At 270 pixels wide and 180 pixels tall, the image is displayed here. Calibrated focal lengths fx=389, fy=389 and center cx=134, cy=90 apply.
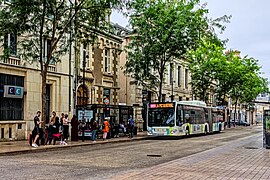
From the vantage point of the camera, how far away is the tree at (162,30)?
33000 mm

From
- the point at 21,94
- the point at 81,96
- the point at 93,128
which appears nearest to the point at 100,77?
the point at 81,96

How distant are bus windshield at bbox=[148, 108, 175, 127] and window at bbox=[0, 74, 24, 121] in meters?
10.9

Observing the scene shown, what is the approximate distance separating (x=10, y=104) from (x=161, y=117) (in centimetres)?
1243

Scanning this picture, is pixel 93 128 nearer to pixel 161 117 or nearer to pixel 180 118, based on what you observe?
pixel 161 117

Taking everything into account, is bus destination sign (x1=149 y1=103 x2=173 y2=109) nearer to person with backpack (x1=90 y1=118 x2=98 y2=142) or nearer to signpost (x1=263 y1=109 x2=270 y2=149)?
person with backpack (x1=90 y1=118 x2=98 y2=142)

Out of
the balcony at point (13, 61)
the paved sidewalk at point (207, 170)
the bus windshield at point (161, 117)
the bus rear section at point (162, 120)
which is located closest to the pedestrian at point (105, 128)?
the bus rear section at point (162, 120)

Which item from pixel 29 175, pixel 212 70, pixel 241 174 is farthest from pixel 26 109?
pixel 212 70

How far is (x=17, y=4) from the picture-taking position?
20.6 metres

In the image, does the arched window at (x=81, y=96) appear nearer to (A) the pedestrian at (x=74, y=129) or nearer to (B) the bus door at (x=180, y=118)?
(A) the pedestrian at (x=74, y=129)

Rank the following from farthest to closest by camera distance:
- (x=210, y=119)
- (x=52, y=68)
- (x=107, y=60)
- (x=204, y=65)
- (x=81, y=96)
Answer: (x=204, y=65), (x=210, y=119), (x=107, y=60), (x=81, y=96), (x=52, y=68)

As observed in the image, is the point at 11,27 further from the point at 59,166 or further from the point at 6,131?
the point at 59,166

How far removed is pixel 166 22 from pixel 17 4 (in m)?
15.6

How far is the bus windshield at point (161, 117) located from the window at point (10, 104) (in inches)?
430

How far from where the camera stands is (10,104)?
82.3ft
